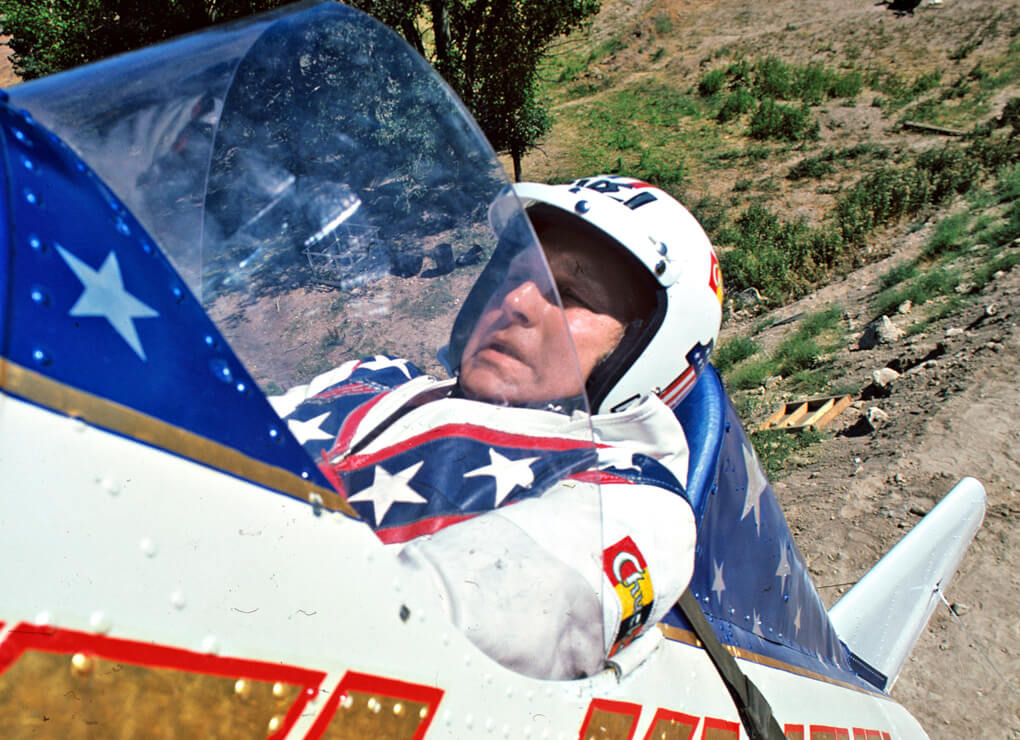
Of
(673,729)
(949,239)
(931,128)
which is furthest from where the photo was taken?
A: (931,128)

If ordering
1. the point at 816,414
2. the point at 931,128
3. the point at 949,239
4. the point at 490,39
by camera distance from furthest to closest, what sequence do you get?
the point at 931,128
the point at 490,39
the point at 949,239
the point at 816,414

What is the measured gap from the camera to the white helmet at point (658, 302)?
6.19 ft

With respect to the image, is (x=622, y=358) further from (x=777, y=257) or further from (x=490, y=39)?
(x=490, y=39)

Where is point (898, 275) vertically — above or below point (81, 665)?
below

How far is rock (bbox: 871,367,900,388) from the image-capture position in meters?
6.09

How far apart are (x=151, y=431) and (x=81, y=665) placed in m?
0.19

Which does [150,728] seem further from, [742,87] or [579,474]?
[742,87]

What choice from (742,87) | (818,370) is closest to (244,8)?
(818,370)

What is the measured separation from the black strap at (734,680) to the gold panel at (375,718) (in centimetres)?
85

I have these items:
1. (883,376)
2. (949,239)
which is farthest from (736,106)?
(883,376)

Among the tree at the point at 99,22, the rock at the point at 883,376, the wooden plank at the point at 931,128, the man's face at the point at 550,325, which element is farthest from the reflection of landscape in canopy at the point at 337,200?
the wooden plank at the point at 931,128

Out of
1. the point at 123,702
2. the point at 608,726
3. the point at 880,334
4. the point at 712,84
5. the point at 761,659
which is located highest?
the point at 123,702

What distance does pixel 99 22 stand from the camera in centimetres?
1188

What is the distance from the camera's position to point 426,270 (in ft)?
5.19
